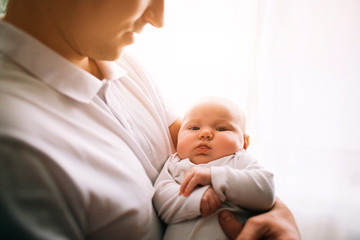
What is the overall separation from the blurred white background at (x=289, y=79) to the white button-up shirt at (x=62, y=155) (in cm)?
104

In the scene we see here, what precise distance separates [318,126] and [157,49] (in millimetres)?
1276

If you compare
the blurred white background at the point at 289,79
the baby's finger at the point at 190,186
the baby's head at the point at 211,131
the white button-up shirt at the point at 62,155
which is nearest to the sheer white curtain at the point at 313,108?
the blurred white background at the point at 289,79

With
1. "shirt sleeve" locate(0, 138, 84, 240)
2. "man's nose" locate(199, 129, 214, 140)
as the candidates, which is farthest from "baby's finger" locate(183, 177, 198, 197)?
"shirt sleeve" locate(0, 138, 84, 240)

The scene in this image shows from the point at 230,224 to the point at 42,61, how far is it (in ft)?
2.29

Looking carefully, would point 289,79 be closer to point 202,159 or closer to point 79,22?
point 202,159

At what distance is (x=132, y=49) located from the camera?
1834 millimetres

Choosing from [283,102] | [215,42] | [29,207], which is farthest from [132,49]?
[29,207]

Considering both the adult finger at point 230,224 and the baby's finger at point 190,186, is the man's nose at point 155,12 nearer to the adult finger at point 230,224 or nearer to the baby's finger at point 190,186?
the baby's finger at point 190,186

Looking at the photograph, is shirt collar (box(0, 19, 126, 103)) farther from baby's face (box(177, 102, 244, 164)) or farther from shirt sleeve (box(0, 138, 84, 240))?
baby's face (box(177, 102, 244, 164))

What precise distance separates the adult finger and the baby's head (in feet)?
0.80

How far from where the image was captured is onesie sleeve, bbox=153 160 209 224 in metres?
0.78

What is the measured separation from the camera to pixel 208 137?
1.00m

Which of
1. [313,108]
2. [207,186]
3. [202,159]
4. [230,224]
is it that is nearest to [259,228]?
[230,224]

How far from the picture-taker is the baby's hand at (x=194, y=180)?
0.81m
